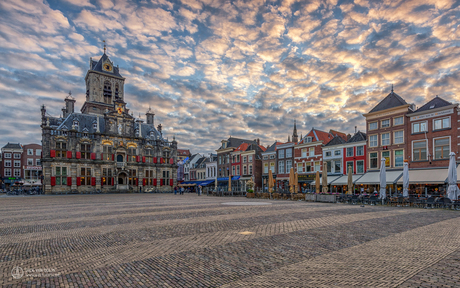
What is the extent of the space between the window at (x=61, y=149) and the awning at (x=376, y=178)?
50.2 m

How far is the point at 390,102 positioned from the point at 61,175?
54.8 meters

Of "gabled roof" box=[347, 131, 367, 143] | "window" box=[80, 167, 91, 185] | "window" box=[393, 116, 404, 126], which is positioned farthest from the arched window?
"window" box=[393, 116, 404, 126]

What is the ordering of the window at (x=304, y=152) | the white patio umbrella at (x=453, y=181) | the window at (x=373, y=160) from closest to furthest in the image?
the white patio umbrella at (x=453, y=181)
the window at (x=373, y=160)
the window at (x=304, y=152)

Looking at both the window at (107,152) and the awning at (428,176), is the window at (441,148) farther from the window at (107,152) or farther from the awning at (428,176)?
the window at (107,152)

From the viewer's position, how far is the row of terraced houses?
27.8m

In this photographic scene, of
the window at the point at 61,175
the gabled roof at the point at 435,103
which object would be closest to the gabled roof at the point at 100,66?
the window at the point at 61,175

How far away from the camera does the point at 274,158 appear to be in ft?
167

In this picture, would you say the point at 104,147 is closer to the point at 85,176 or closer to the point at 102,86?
the point at 85,176

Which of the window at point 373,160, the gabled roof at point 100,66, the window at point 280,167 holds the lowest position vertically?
the window at point 280,167

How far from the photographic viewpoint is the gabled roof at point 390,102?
3189 centimetres

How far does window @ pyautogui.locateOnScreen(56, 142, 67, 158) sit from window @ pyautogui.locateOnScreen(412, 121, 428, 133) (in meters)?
56.1

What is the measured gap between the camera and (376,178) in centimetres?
3169

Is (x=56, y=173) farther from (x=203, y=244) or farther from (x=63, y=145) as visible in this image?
(x=203, y=244)

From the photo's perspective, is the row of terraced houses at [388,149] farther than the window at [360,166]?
No
